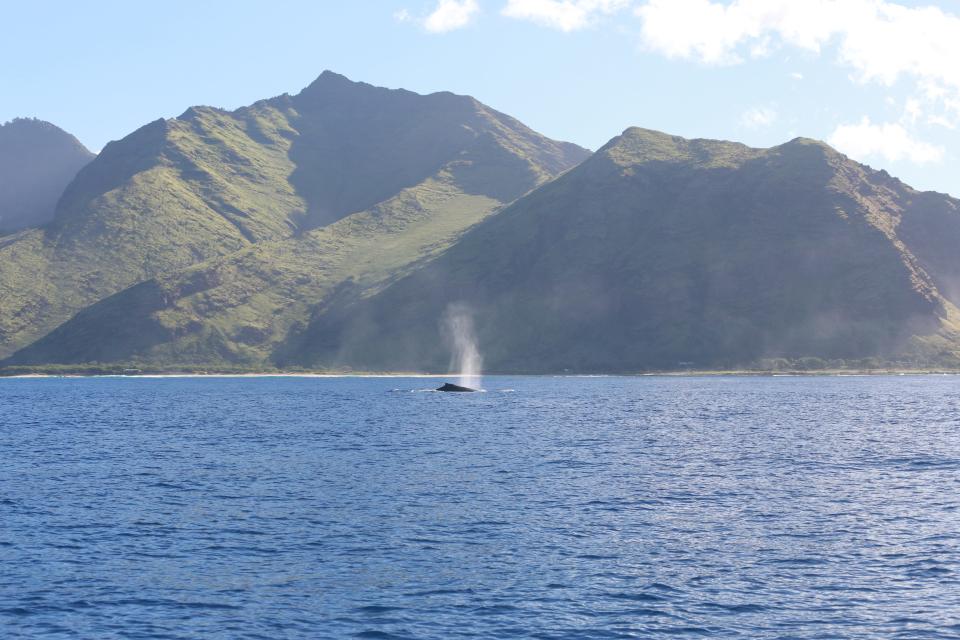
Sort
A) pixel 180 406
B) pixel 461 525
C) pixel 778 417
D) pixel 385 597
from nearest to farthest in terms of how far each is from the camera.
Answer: pixel 385 597 → pixel 461 525 → pixel 778 417 → pixel 180 406

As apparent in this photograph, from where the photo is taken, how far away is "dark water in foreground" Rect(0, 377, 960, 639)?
40156 millimetres

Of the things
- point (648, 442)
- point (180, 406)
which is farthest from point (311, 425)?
point (180, 406)

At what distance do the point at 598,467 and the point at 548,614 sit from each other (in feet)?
160

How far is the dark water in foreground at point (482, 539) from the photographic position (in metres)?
40.2

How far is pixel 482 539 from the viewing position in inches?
2175

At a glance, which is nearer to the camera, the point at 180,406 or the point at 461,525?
the point at 461,525

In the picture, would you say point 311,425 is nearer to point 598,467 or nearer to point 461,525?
point 598,467

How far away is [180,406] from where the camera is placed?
198375 millimetres

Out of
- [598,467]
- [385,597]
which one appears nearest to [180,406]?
[598,467]

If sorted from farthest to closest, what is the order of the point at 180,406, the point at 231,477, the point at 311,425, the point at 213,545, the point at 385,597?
the point at 180,406, the point at 311,425, the point at 231,477, the point at 213,545, the point at 385,597

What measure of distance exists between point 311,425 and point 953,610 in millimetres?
112286

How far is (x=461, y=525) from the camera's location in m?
59.6

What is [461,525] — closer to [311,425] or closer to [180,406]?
[311,425]

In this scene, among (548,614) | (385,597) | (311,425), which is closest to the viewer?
(548,614)
